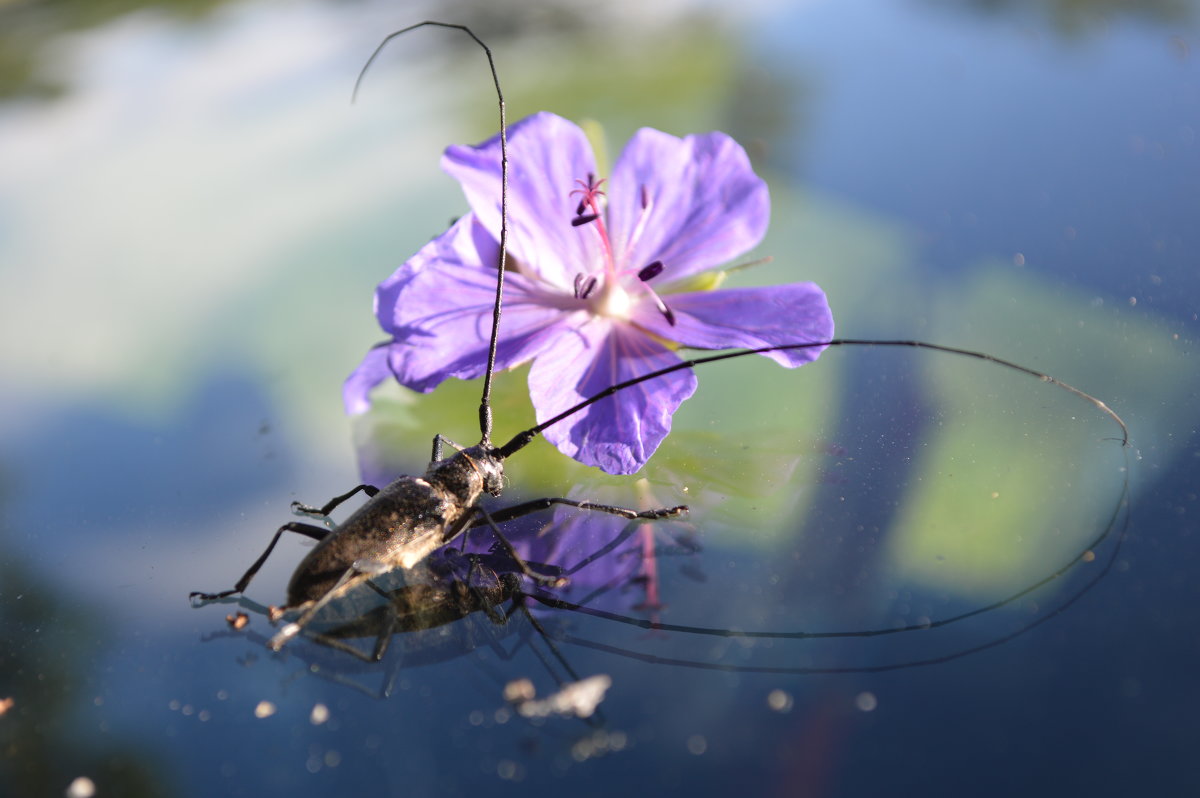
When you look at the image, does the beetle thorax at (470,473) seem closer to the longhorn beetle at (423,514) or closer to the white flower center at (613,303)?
the longhorn beetle at (423,514)

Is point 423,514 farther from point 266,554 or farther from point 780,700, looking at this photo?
point 780,700

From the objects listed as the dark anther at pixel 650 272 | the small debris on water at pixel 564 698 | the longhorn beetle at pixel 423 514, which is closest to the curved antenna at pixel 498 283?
the longhorn beetle at pixel 423 514

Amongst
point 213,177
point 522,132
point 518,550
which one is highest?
point 522,132

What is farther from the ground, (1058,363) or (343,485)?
(1058,363)

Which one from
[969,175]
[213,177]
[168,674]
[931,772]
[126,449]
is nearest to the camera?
[931,772]

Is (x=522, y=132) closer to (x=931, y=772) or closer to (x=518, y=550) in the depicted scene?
(x=518, y=550)

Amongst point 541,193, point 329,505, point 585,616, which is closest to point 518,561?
point 585,616

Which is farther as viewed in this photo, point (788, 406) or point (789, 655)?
point (788, 406)

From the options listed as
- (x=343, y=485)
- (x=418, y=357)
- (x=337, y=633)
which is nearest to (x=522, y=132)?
(x=418, y=357)
